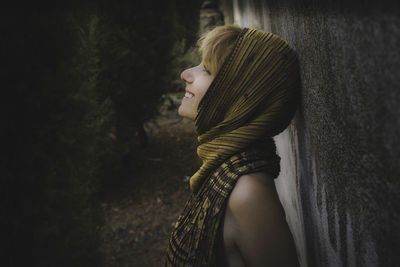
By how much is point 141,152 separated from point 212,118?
6.16m

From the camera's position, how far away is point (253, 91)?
128 cm

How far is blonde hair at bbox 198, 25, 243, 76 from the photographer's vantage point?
138 cm

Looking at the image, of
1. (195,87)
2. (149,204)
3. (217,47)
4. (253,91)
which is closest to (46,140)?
(195,87)

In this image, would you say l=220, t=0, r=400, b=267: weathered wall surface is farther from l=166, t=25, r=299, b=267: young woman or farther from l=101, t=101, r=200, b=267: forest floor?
l=101, t=101, r=200, b=267: forest floor

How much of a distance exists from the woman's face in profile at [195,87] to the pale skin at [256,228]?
1.40 ft

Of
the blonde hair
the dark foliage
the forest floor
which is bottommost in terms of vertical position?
the forest floor

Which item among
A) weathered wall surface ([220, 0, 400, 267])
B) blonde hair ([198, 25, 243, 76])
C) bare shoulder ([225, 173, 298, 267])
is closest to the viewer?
weathered wall surface ([220, 0, 400, 267])

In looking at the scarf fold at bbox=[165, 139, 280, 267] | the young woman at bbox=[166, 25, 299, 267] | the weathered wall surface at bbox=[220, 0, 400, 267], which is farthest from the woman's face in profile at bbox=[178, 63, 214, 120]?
Answer: the weathered wall surface at bbox=[220, 0, 400, 267]

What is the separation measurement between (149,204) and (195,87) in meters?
4.59

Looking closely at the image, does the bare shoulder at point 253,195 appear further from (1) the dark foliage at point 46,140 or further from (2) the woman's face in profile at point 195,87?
(1) the dark foliage at point 46,140

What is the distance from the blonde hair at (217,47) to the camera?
4.54 feet

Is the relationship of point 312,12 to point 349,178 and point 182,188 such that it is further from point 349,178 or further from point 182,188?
point 182,188

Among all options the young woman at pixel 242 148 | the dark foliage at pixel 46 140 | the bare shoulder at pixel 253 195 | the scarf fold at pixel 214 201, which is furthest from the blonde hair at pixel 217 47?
the dark foliage at pixel 46 140

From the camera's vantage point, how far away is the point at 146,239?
476 cm
